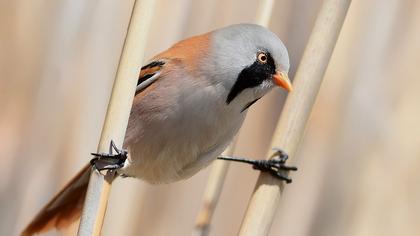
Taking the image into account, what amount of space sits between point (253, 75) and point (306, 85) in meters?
0.29

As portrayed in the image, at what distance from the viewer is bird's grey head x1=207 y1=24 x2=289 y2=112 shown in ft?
7.20

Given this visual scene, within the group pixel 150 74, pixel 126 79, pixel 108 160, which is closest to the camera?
pixel 126 79

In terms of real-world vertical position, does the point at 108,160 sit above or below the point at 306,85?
below

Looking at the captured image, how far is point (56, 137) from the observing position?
2543 mm

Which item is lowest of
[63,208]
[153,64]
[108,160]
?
[63,208]

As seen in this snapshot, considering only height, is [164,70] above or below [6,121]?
above

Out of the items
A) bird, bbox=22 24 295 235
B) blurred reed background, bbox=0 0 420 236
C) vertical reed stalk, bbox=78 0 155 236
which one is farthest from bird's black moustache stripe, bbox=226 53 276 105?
vertical reed stalk, bbox=78 0 155 236

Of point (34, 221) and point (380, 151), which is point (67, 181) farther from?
point (380, 151)

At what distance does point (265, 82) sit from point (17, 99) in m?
0.88

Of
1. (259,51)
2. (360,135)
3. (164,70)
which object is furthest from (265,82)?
(360,135)

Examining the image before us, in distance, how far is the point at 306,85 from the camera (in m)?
1.95

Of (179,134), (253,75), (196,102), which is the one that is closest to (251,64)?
(253,75)

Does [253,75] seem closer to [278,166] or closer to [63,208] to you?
[278,166]

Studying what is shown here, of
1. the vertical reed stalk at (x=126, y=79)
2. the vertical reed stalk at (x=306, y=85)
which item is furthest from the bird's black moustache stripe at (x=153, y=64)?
the vertical reed stalk at (x=126, y=79)
